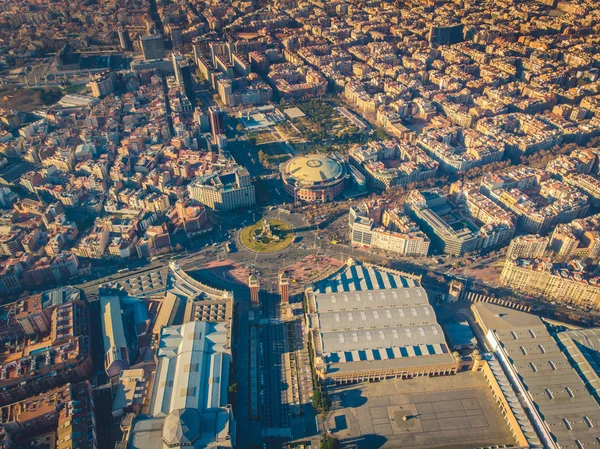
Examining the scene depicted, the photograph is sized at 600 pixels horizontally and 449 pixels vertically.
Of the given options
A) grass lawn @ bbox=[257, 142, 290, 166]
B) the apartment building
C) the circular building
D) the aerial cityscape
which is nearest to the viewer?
the aerial cityscape

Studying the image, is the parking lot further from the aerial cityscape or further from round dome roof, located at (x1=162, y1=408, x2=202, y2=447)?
round dome roof, located at (x1=162, y1=408, x2=202, y2=447)

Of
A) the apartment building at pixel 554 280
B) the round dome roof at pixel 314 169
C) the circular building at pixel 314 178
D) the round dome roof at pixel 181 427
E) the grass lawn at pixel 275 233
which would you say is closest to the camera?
the round dome roof at pixel 181 427

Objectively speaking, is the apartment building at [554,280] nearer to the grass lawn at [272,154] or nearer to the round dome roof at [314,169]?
the round dome roof at [314,169]

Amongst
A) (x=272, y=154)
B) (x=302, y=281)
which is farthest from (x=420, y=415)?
(x=272, y=154)

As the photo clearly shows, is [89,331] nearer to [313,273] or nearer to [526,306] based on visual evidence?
[313,273]

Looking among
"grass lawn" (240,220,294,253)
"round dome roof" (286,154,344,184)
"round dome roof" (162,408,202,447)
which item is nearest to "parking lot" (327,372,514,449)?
"round dome roof" (162,408,202,447)

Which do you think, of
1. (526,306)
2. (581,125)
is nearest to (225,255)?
(526,306)

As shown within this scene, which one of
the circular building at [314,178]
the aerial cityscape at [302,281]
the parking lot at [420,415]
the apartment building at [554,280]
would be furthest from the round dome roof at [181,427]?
the apartment building at [554,280]
